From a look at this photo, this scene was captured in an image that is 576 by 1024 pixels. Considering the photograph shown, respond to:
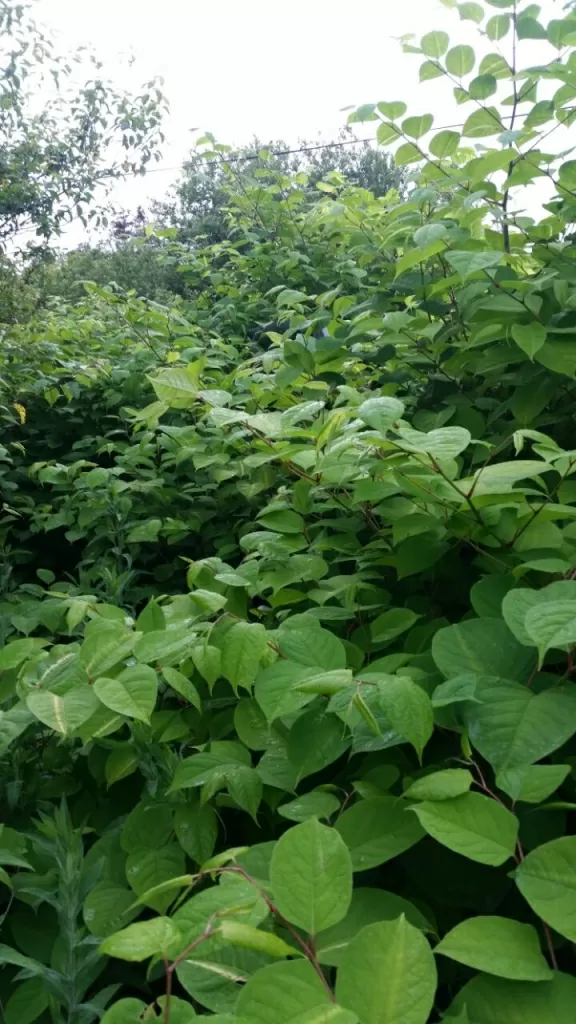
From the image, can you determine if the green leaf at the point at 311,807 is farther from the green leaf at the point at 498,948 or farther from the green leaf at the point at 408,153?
the green leaf at the point at 408,153

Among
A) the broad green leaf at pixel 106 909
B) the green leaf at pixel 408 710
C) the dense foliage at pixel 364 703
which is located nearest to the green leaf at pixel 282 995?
the dense foliage at pixel 364 703

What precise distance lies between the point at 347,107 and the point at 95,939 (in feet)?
5.84

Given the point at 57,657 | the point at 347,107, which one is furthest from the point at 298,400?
the point at 57,657

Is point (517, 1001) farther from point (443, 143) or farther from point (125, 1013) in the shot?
point (443, 143)

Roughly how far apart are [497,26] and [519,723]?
1.45m

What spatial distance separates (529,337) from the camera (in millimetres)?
1275

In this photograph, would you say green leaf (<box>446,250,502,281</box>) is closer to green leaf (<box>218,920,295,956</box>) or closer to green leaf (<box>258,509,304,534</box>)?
green leaf (<box>258,509,304,534</box>)

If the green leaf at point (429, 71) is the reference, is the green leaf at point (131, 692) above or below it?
below

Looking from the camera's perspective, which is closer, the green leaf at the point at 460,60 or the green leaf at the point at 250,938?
the green leaf at the point at 250,938

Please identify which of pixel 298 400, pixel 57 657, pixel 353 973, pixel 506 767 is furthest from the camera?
pixel 298 400

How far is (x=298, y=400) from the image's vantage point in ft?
6.15

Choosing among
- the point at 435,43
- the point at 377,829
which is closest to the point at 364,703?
the point at 377,829

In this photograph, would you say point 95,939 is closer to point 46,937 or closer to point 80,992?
point 80,992

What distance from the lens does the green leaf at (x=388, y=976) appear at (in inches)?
20.1
